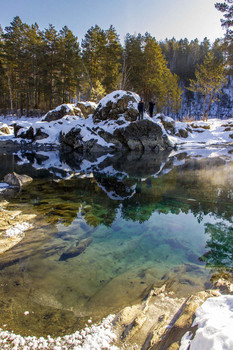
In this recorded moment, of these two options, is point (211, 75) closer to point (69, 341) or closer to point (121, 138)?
point (121, 138)

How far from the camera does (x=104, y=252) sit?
4121 millimetres

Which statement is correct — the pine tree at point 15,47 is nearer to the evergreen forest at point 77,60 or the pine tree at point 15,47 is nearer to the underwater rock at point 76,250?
the evergreen forest at point 77,60

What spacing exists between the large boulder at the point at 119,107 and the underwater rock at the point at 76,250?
20.8 metres

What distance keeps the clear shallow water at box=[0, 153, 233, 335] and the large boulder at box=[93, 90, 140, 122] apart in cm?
1736

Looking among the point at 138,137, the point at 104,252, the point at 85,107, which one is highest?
the point at 85,107

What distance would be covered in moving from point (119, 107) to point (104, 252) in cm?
2182

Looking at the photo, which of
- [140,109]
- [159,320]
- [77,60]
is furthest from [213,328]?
[77,60]

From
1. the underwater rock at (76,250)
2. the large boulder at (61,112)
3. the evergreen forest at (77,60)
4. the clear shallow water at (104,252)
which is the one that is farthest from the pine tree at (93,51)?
the underwater rock at (76,250)

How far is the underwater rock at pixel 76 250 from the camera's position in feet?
13.0

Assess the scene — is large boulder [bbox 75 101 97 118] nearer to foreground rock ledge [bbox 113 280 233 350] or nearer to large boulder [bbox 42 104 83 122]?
large boulder [bbox 42 104 83 122]

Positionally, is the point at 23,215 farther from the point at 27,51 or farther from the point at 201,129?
the point at 27,51

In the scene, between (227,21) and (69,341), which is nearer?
(69,341)

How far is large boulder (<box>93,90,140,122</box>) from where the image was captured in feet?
77.7

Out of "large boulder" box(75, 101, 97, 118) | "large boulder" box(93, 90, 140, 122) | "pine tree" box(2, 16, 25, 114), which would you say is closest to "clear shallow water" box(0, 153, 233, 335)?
"large boulder" box(93, 90, 140, 122)
